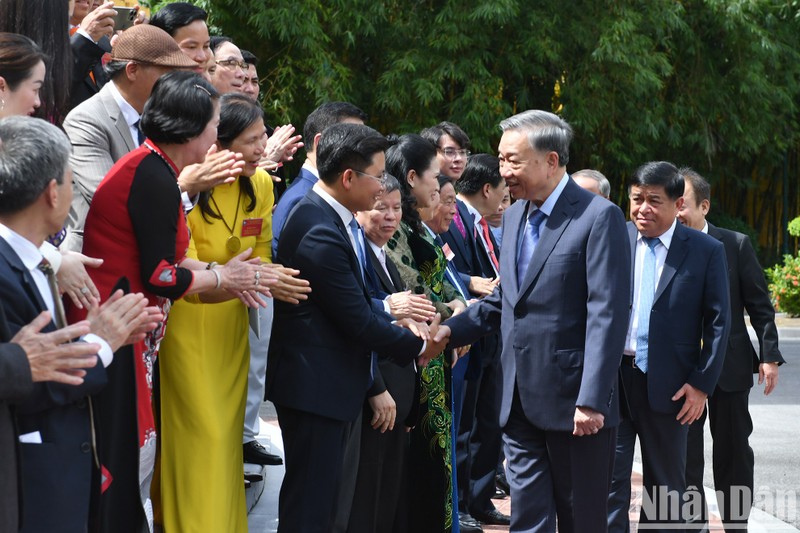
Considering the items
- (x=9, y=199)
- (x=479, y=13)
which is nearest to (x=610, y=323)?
(x=9, y=199)

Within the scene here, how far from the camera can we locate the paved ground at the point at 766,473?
6688 mm

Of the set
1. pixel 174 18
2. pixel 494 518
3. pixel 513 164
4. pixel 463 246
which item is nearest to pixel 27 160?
pixel 513 164

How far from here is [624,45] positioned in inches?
674

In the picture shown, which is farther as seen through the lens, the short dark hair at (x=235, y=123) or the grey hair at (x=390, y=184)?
the grey hair at (x=390, y=184)

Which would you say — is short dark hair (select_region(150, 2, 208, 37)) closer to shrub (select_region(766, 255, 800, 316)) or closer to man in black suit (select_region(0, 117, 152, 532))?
man in black suit (select_region(0, 117, 152, 532))

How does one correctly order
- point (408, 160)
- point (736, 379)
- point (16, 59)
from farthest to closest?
1. point (736, 379)
2. point (408, 160)
3. point (16, 59)

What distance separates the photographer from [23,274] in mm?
3361

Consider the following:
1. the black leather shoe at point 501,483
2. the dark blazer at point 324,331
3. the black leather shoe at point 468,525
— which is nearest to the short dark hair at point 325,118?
the dark blazer at point 324,331

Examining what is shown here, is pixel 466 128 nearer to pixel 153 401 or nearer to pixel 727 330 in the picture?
pixel 727 330

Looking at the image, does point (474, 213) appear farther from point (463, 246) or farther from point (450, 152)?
point (463, 246)

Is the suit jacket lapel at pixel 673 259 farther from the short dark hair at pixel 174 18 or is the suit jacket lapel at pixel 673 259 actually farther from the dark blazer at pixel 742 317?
the short dark hair at pixel 174 18

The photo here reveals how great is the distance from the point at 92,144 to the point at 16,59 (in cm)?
73

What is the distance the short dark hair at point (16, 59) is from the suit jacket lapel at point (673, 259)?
3420 millimetres

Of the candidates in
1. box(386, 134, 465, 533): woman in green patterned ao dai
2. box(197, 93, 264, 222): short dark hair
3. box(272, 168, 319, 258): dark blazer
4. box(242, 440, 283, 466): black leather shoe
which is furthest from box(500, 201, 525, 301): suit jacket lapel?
box(242, 440, 283, 466): black leather shoe
